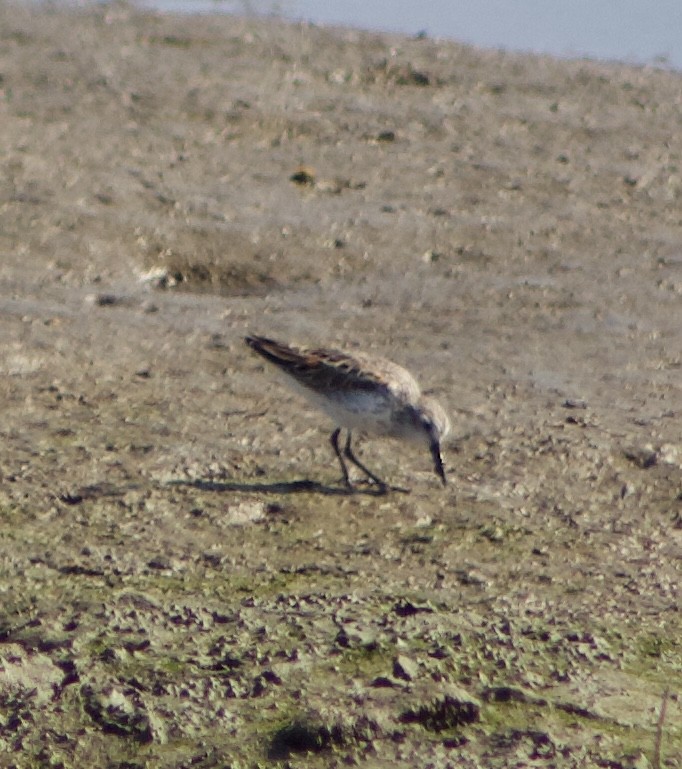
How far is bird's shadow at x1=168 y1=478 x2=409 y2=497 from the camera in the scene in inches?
287

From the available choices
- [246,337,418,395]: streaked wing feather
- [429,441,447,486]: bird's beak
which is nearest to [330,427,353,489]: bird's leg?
[246,337,418,395]: streaked wing feather

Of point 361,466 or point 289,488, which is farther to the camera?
point 361,466

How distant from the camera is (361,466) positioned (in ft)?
25.1

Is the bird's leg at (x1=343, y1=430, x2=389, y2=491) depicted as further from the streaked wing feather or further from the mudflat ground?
the streaked wing feather

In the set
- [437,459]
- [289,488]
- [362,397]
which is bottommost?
[289,488]

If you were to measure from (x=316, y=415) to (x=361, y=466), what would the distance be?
844mm

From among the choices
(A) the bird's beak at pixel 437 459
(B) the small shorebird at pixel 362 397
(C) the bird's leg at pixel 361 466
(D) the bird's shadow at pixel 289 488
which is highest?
(B) the small shorebird at pixel 362 397

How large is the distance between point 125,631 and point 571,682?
159 cm

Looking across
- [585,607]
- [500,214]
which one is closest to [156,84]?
[500,214]

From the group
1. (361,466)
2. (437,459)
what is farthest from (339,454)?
(437,459)

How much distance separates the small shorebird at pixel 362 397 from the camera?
7.55 meters

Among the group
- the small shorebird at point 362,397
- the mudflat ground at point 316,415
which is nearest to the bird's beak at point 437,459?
the small shorebird at point 362,397

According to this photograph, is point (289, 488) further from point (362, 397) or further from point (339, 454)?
point (362, 397)

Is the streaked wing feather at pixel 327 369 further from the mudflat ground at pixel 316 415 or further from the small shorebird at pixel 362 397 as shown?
the mudflat ground at pixel 316 415
